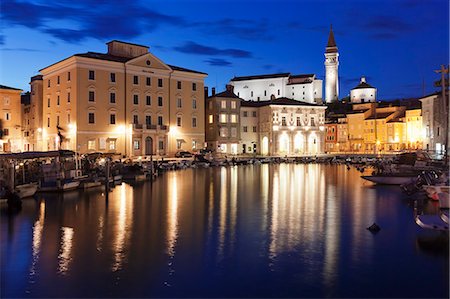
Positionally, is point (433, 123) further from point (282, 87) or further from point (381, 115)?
point (282, 87)

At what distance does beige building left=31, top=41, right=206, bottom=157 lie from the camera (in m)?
51.1

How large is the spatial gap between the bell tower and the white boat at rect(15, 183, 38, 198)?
109675 millimetres

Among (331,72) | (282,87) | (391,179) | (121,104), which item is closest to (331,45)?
(331,72)

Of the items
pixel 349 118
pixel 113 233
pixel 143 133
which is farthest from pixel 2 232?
pixel 349 118

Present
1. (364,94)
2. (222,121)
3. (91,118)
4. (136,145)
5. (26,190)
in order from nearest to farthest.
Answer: (26,190)
(91,118)
(136,145)
(222,121)
(364,94)

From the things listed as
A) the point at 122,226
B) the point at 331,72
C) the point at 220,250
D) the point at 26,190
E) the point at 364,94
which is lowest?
the point at 220,250

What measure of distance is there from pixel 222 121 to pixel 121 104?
60.0 feet

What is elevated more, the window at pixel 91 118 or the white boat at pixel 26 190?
the window at pixel 91 118

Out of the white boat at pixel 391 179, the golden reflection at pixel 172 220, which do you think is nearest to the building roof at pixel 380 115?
the white boat at pixel 391 179

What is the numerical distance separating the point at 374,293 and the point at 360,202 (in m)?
13.7

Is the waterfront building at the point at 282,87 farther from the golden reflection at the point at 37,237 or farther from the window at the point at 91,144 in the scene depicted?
the golden reflection at the point at 37,237

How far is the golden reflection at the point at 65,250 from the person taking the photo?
11.3 meters

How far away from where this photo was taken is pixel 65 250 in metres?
13.1

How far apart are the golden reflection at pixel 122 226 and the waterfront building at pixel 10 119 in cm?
3947
